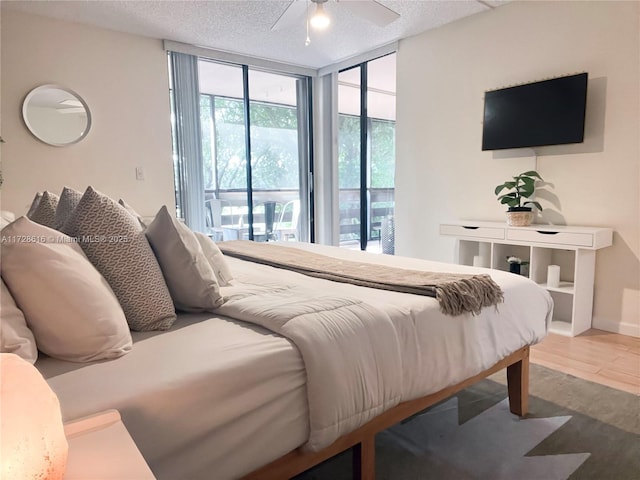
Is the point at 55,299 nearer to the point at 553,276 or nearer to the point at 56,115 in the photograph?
the point at 553,276

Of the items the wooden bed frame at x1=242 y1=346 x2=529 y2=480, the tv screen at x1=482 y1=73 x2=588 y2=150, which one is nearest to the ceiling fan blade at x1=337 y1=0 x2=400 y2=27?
the tv screen at x1=482 y1=73 x2=588 y2=150

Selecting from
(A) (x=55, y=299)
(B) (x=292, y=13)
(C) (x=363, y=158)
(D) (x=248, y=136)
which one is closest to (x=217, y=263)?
(A) (x=55, y=299)

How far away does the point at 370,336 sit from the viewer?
1245 millimetres

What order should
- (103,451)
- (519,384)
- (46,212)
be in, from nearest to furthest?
1. (103,451)
2. (46,212)
3. (519,384)

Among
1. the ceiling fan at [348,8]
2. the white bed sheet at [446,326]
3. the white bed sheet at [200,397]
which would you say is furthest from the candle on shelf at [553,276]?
the white bed sheet at [200,397]

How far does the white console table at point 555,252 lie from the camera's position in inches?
112

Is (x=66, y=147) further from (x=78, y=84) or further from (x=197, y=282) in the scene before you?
(x=197, y=282)

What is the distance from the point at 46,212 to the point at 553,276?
10.1ft

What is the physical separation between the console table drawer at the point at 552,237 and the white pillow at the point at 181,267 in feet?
8.05

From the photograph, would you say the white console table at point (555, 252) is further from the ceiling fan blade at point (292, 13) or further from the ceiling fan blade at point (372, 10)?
the ceiling fan blade at point (292, 13)

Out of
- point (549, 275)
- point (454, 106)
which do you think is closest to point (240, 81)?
point (454, 106)

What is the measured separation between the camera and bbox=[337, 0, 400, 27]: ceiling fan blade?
2.59 m

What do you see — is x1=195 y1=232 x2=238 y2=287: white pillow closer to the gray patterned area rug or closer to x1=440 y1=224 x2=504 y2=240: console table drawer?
the gray patterned area rug

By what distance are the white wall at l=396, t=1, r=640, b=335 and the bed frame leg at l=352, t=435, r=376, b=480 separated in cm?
254
